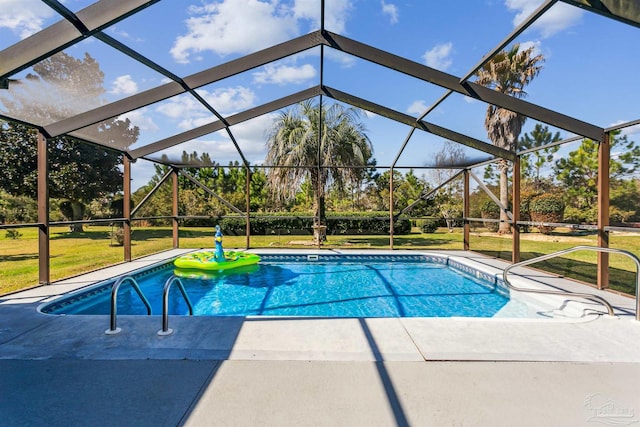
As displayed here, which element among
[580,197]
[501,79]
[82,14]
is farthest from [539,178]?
[82,14]

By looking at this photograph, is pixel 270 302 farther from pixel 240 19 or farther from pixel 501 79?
pixel 501 79

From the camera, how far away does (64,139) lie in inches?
560

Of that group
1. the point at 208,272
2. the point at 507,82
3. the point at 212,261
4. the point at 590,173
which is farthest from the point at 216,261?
the point at 507,82

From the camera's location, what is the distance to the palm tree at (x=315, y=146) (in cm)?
1115

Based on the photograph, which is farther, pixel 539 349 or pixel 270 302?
pixel 270 302

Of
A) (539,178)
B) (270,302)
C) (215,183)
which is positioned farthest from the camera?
(215,183)

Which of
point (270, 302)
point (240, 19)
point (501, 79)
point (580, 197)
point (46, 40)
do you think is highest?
point (501, 79)

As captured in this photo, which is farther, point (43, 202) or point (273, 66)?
point (273, 66)

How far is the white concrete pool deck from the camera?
2127 millimetres

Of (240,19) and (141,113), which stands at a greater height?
(240,19)

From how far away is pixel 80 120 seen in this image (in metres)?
5.66

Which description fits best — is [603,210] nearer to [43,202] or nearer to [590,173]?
[43,202]

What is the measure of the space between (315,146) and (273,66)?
15.6 ft

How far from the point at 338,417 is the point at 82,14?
466cm
